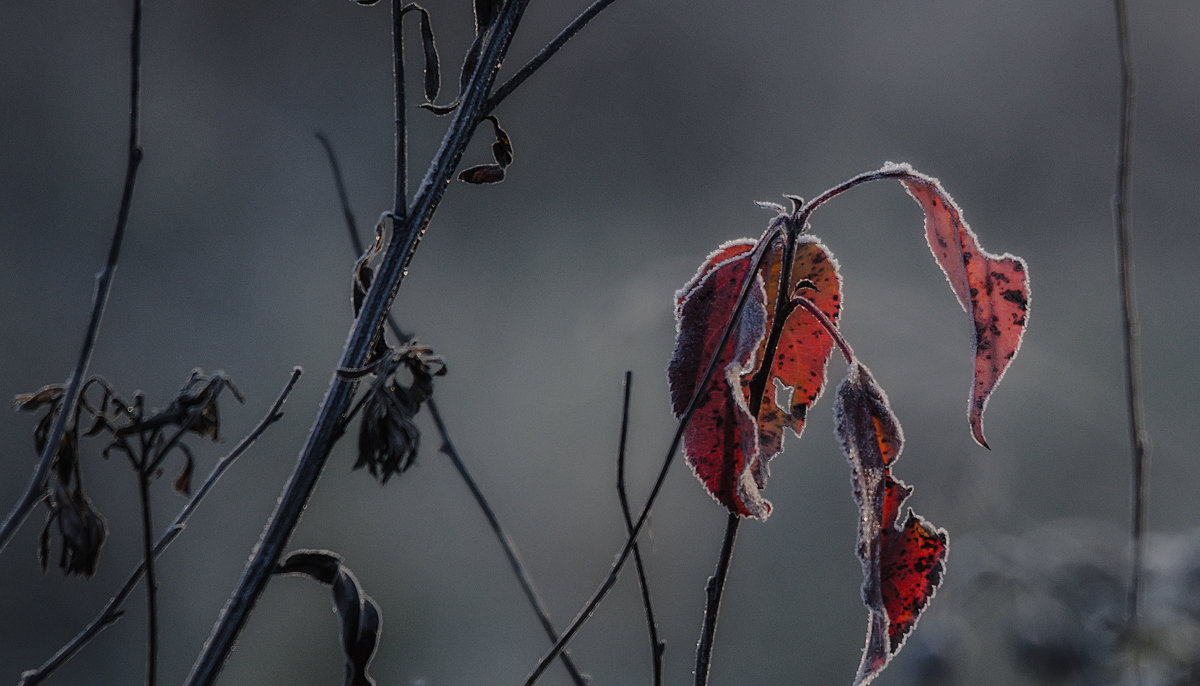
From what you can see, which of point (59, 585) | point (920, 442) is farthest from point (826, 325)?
point (59, 585)

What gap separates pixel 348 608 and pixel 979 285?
42 cm

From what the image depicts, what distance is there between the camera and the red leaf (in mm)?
545

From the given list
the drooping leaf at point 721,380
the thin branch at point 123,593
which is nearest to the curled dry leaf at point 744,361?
the drooping leaf at point 721,380

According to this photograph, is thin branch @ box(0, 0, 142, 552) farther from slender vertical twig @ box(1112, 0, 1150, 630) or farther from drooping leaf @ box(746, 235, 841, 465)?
Result: slender vertical twig @ box(1112, 0, 1150, 630)

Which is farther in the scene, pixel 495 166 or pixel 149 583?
pixel 495 166

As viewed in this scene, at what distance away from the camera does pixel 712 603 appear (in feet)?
1.77

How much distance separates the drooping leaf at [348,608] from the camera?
538 millimetres

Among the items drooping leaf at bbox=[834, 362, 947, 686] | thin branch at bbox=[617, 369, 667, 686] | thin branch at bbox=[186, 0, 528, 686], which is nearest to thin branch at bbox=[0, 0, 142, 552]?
thin branch at bbox=[186, 0, 528, 686]

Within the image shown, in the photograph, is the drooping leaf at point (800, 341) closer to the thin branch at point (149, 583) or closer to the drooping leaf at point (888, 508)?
the drooping leaf at point (888, 508)

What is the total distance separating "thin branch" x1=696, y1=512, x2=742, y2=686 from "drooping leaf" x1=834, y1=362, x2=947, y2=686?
3.0 inches

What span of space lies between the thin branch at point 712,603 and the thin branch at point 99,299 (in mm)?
370

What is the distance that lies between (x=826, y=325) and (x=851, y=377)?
44 millimetres

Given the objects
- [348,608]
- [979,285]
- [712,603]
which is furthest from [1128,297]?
[348,608]

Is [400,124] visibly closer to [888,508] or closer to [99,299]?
[99,299]
